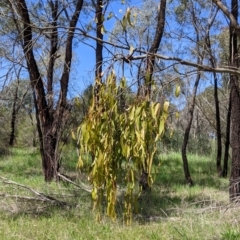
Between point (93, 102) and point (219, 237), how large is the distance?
292 cm

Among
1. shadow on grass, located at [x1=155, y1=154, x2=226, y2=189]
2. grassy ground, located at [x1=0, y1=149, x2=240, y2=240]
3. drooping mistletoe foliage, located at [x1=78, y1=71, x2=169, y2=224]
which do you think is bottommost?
grassy ground, located at [x1=0, y1=149, x2=240, y2=240]

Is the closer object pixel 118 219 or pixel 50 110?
pixel 118 219

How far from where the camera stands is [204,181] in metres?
13.9

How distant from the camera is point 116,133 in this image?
3.79 m

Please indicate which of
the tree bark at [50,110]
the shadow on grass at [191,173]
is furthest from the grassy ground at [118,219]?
the shadow on grass at [191,173]

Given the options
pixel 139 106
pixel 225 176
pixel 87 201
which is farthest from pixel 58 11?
pixel 139 106

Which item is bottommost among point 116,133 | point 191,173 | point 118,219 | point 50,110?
point 118,219

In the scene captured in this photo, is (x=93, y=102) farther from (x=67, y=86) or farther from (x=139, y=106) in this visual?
(x=67, y=86)

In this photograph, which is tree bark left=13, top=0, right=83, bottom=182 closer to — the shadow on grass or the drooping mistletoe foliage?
the shadow on grass

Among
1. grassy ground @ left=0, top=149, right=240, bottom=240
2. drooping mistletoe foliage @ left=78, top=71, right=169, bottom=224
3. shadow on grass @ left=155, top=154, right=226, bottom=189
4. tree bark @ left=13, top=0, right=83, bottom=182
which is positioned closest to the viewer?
drooping mistletoe foliage @ left=78, top=71, right=169, bottom=224

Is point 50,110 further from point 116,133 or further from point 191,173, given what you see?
point 116,133

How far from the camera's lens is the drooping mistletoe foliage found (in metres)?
3.56

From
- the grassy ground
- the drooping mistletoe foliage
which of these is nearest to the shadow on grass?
the grassy ground

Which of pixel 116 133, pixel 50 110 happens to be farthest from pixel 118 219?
pixel 50 110
